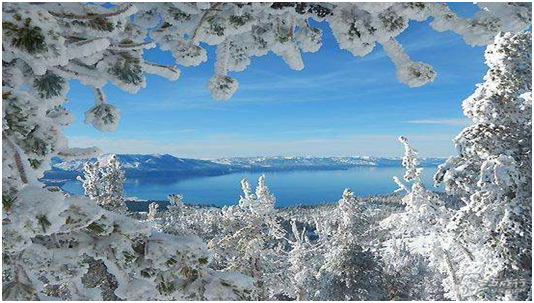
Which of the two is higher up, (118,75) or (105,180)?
(118,75)

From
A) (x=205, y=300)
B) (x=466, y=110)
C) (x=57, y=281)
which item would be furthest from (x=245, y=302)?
(x=466, y=110)

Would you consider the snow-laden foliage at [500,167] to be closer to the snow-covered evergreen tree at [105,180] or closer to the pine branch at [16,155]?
the pine branch at [16,155]

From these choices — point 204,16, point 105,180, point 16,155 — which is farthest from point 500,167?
point 105,180

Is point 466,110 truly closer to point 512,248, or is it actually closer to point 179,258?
point 512,248

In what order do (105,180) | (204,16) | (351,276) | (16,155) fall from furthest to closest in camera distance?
1. (105,180)
2. (351,276)
3. (204,16)
4. (16,155)

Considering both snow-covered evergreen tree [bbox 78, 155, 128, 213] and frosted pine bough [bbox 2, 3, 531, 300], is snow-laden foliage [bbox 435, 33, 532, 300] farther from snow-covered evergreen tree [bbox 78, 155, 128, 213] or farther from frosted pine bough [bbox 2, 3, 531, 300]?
snow-covered evergreen tree [bbox 78, 155, 128, 213]

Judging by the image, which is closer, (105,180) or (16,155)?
(16,155)

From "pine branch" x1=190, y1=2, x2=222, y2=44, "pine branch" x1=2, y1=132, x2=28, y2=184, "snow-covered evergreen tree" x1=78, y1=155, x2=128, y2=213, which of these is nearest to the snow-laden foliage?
"pine branch" x1=190, y1=2, x2=222, y2=44

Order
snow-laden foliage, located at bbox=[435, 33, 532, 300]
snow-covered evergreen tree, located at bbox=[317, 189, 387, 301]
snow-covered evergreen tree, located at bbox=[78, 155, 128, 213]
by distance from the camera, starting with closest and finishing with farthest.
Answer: snow-laden foliage, located at bbox=[435, 33, 532, 300], snow-covered evergreen tree, located at bbox=[317, 189, 387, 301], snow-covered evergreen tree, located at bbox=[78, 155, 128, 213]

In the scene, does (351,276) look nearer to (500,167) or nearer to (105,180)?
(500,167)
